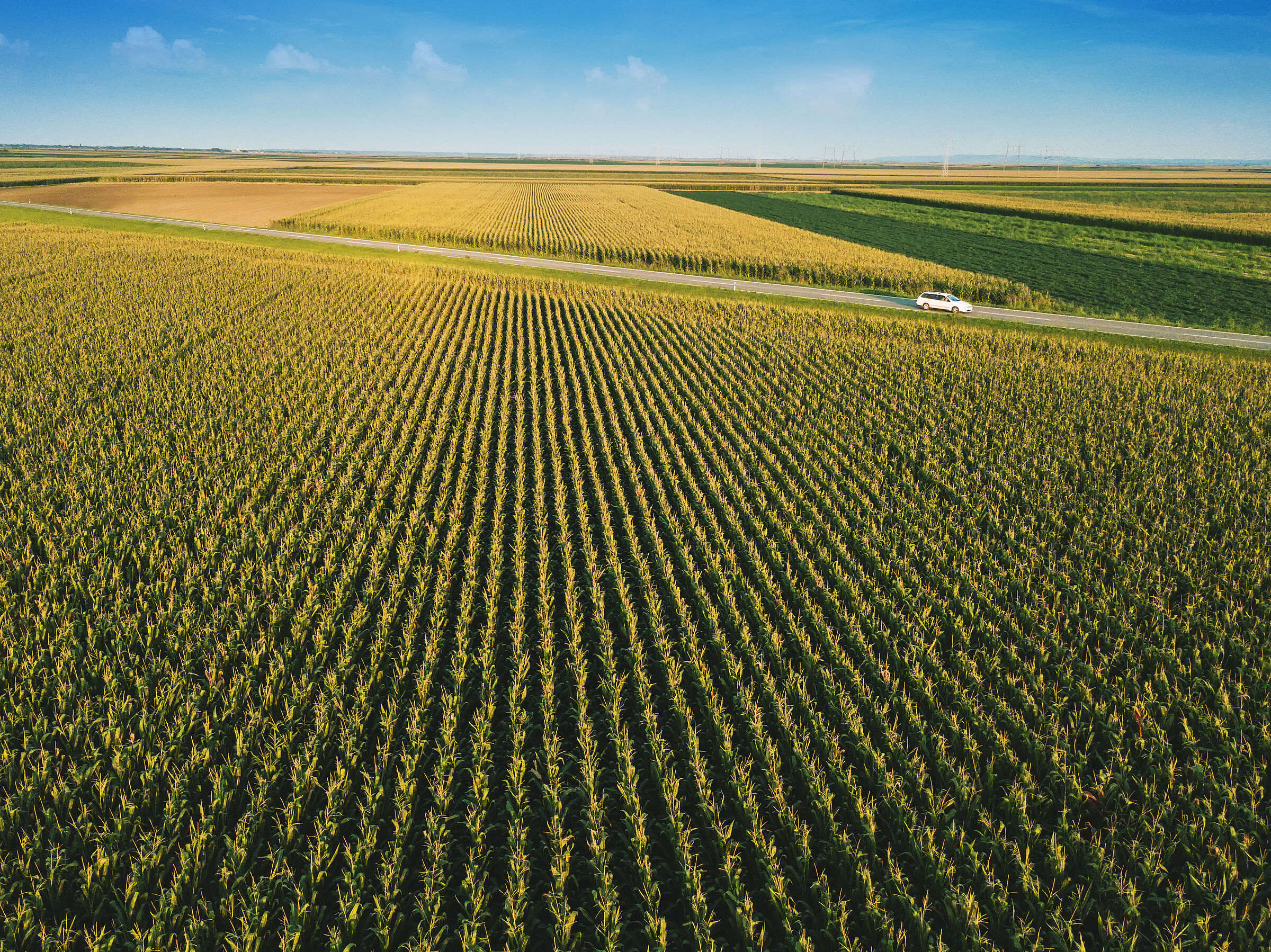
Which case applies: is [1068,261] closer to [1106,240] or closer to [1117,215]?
[1106,240]

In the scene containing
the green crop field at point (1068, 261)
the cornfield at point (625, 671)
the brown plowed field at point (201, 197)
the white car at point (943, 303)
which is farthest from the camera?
the brown plowed field at point (201, 197)

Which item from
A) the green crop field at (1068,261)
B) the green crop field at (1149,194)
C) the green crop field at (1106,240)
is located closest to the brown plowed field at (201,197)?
the green crop field at (1068,261)

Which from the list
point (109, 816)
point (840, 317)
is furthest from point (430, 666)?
point (840, 317)

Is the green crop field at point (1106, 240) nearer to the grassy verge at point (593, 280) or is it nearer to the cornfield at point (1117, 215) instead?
the cornfield at point (1117, 215)

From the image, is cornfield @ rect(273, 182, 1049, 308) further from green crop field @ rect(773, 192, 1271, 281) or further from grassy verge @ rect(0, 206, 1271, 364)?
green crop field @ rect(773, 192, 1271, 281)

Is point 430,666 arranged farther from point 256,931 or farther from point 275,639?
point 256,931

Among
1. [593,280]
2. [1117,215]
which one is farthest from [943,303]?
[1117,215]
